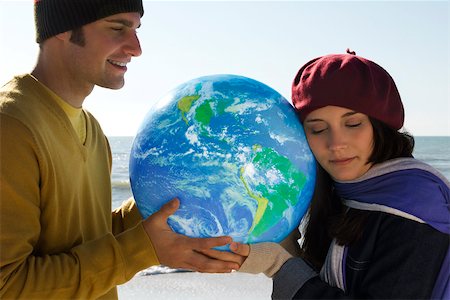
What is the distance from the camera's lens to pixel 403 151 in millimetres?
2635

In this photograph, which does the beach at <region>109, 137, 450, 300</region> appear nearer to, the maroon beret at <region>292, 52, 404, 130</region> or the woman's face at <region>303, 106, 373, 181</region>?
the woman's face at <region>303, 106, 373, 181</region>

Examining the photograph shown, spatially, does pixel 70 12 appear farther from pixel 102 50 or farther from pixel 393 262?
pixel 393 262

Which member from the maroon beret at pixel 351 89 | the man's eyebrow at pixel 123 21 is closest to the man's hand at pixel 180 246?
the maroon beret at pixel 351 89

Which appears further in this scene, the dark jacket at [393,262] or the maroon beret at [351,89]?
the maroon beret at [351,89]

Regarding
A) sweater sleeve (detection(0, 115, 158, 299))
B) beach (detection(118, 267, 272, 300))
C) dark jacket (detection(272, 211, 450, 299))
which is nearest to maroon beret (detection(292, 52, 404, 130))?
dark jacket (detection(272, 211, 450, 299))

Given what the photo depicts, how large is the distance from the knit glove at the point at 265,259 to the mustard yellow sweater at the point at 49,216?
0.45m

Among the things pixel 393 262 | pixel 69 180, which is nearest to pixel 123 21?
pixel 69 180

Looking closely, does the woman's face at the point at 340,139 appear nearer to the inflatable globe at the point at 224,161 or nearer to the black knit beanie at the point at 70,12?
the inflatable globe at the point at 224,161

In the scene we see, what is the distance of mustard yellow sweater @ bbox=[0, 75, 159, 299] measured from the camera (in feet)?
7.07

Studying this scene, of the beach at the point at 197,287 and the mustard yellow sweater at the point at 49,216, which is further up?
the mustard yellow sweater at the point at 49,216

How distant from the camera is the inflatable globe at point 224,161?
2.29 meters

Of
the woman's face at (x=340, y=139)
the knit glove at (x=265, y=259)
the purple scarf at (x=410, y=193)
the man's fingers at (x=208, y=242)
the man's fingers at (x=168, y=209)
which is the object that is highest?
the woman's face at (x=340, y=139)

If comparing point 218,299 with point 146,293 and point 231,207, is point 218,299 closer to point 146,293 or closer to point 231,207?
point 146,293

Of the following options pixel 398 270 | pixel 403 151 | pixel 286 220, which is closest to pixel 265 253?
pixel 286 220
